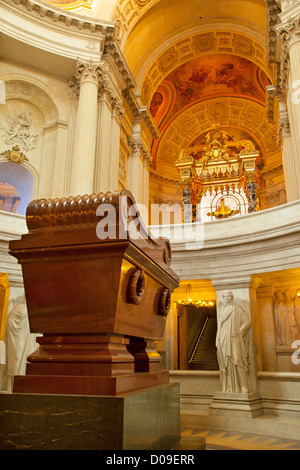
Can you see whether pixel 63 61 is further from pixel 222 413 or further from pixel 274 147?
pixel 274 147

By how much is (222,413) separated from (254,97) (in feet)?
64.6

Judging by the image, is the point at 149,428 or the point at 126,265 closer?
the point at 149,428

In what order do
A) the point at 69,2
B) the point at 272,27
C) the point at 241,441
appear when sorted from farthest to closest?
the point at 69,2 → the point at 272,27 → the point at 241,441

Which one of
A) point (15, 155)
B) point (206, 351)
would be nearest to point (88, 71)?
point (15, 155)

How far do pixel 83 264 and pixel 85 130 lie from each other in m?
11.5

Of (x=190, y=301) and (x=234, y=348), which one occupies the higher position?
(x=190, y=301)

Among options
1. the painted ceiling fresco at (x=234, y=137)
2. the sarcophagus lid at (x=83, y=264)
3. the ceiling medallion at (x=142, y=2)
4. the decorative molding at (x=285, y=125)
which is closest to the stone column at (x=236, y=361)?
the sarcophagus lid at (x=83, y=264)

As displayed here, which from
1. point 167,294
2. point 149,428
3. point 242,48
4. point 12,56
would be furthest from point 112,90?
point 149,428

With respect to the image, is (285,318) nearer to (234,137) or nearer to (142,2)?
(142,2)

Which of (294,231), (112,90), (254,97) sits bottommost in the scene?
(294,231)

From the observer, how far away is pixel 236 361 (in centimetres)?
802

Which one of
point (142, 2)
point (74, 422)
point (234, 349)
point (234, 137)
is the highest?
point (142, 2)

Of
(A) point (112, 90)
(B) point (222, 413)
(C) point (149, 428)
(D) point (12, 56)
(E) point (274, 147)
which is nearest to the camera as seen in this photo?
(C) point (149, 428)

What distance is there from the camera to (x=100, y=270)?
163cm
